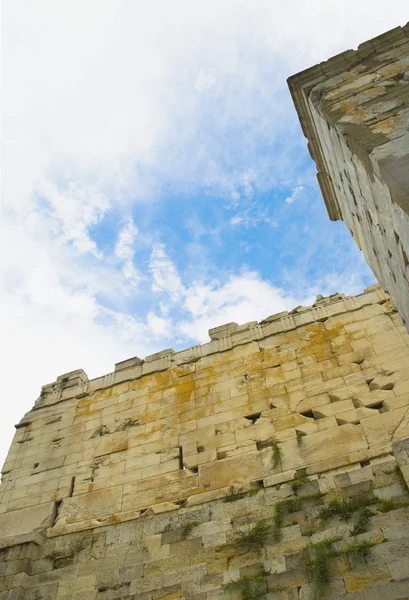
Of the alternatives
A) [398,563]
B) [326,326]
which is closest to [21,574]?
[398,563]

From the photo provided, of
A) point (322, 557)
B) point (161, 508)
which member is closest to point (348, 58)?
point (322, 557)

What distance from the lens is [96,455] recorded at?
8.01 meters

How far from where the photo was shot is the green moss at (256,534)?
5.73 m

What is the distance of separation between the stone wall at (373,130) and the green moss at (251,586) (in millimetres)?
3458

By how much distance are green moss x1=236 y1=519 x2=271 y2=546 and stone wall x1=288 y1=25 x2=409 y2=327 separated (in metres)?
3.25

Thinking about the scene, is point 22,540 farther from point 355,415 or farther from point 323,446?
point 355,415

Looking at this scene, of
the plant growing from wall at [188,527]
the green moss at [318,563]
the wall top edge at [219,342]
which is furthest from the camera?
the wall top edge at [219,342]

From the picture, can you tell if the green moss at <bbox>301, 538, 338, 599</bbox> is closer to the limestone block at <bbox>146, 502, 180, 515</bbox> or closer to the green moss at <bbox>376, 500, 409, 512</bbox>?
the green moss at <bbox>376, 500, 409, 512</bbox>

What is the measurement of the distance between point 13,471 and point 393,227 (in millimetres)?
7672

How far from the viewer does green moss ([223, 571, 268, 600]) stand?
516 cm

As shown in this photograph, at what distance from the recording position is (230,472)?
22.3ft

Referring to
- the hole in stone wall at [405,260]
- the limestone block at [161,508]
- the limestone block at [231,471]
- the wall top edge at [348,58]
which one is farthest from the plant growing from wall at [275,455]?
the wall top edge at [348,58]

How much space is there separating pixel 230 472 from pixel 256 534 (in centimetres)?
113

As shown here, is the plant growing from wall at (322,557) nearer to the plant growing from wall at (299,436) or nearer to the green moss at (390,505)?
the green moss at (390,505)
